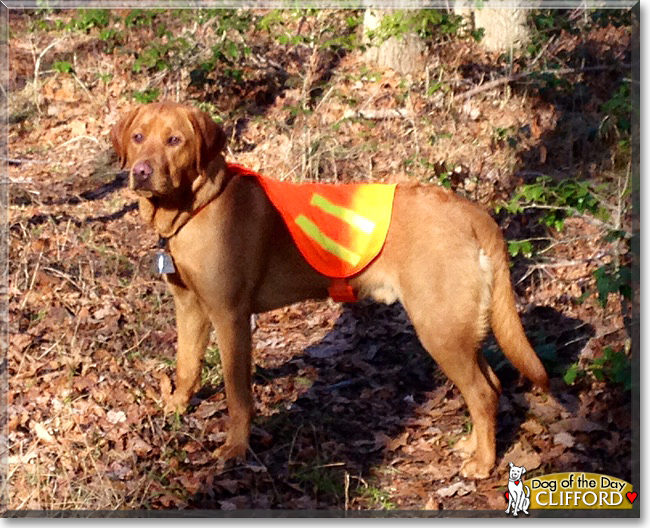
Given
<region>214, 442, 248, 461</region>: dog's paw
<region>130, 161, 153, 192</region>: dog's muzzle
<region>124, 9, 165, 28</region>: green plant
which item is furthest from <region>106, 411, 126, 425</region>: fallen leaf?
<region>124, 9, 165, 28</region>: green plant

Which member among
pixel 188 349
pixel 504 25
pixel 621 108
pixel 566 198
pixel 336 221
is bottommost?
pixel 188 349

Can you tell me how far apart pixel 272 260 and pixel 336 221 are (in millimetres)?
444

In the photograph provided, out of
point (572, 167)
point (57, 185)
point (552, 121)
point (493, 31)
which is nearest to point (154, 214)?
point (57, 185)

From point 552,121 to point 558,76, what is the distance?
0.60 meters

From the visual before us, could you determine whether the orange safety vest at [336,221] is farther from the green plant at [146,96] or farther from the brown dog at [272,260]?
the green plant at [146,96]

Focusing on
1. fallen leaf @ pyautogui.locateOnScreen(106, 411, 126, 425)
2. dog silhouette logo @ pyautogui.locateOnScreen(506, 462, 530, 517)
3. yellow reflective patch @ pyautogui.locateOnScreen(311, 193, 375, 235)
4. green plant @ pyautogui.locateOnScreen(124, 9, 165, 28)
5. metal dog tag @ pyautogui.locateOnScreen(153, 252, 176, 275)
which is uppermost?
green plant @ pyautogui.locateOnScreen(124, 9, 165, 28)

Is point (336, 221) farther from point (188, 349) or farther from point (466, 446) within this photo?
point (466, 446)

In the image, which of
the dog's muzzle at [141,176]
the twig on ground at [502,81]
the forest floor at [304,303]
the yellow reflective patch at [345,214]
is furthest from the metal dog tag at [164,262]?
the twig on ground at [502,81]

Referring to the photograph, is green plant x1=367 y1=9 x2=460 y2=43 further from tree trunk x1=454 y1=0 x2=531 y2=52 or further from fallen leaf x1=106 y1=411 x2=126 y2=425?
fallen leaf x1=106 y1=411 x2=126 y2=425

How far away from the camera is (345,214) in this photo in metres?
5.20

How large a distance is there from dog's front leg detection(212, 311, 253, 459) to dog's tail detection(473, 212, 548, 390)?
141cm

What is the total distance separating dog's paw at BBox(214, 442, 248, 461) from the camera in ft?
16.9

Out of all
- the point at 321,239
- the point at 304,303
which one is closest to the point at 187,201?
the point at 321,239

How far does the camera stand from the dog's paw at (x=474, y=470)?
5.06 m
